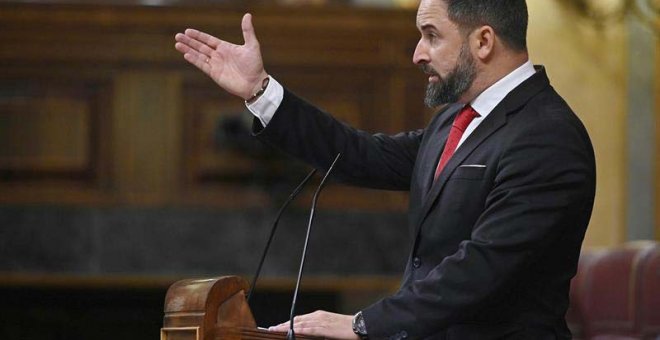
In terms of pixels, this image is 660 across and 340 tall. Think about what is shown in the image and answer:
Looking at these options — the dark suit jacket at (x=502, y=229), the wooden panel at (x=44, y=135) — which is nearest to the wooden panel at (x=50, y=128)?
the wooden panel at (x=44, y=135)

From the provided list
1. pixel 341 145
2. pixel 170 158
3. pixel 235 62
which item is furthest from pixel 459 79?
pixel 170 158

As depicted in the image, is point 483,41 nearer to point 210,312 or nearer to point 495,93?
point 495,93

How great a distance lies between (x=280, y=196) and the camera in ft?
20.8

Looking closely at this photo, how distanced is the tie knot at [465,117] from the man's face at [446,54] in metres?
0.05

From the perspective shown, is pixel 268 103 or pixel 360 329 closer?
pixel 360 329

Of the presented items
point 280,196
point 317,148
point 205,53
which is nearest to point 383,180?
point 317,148

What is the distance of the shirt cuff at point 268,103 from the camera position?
308 cm

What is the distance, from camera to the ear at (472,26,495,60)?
296cm

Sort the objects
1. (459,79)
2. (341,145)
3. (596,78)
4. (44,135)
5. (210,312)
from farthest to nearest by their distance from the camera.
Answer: (596,78) → (44,135) → (341,145) → (459,79) → (210,312)

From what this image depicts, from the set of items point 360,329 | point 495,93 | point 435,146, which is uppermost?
point 495,93

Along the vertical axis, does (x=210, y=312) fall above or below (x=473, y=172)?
below

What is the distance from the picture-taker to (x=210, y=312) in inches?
96.1

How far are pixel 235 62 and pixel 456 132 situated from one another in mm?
511

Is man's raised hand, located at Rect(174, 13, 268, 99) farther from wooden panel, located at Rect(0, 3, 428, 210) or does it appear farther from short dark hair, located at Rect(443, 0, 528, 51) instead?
wooden panel, located at Rect(0, 3, 428, 210)
